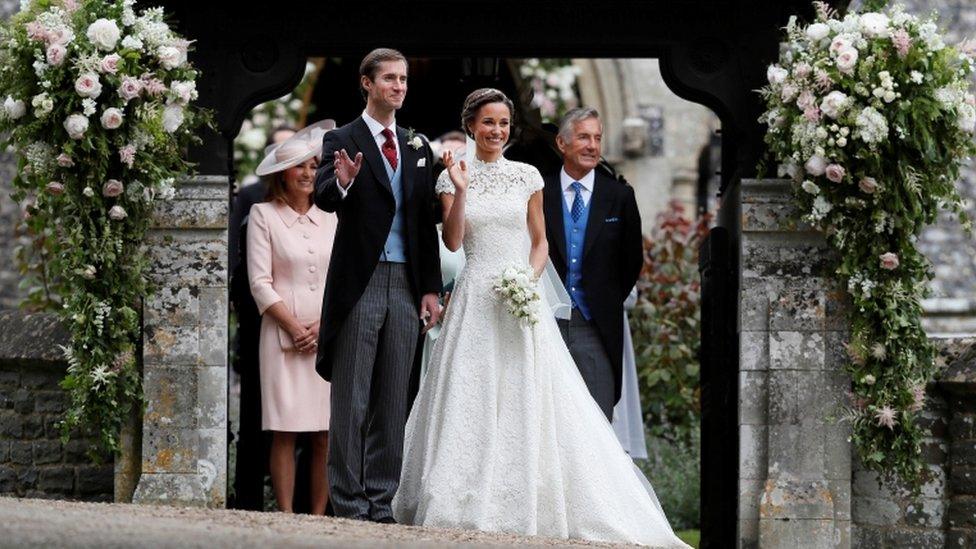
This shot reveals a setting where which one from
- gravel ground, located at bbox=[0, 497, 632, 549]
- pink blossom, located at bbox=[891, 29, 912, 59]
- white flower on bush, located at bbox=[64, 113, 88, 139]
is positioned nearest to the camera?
gravel ground, located at bbox=[0, 497, 632, 549]

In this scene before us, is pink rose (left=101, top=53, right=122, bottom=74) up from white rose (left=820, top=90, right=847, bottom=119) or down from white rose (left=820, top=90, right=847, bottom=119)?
up

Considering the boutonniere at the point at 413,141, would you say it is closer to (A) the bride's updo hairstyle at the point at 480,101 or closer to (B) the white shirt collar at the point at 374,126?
(B) the white shirt collar at the point at 374,126

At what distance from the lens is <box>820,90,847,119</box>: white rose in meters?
9.65

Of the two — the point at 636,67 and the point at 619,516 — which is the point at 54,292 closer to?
the point at 619,516

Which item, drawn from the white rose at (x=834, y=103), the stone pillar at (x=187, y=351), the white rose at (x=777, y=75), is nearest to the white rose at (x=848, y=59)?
the white rose at (x=834, y=103)

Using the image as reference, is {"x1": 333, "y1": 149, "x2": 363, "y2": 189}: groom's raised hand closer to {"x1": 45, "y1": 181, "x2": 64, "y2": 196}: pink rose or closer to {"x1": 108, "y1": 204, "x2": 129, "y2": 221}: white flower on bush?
{"x1": 108, "y1": 204, "x2": 129, "y2": 221}: white flower on bush

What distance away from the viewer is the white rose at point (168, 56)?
9672mm

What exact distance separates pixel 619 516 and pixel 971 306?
10.7 meters

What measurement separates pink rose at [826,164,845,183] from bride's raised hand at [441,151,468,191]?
177cm

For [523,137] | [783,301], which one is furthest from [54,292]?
[783,301]

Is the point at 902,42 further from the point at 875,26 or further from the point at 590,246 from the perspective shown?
the point at 590,246

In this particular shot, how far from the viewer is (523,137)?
11.4 meters

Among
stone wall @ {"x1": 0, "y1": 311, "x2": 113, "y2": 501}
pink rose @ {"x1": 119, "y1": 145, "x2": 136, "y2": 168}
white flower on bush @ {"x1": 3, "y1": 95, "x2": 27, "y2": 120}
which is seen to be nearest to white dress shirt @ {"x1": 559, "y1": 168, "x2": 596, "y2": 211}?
pink rose @ {"x1": 119, "y1": 145, "x2": 136, "y2": 168}

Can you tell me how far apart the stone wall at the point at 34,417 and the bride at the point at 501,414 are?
2318 millimetres
